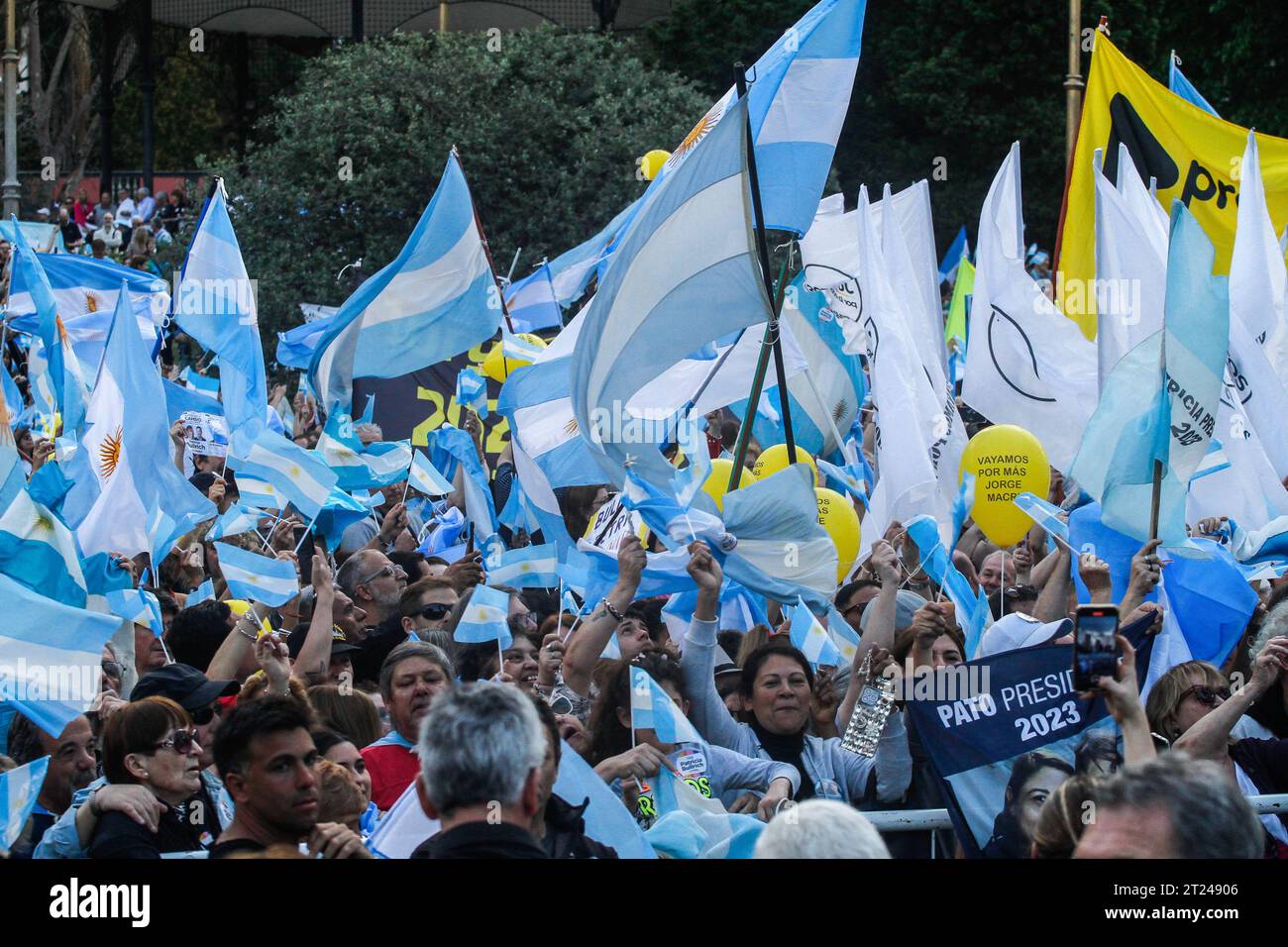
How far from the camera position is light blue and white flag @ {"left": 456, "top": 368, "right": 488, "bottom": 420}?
36.5 feet

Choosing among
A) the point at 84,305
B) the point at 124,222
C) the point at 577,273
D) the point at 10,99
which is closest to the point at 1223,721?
the point at 577,273

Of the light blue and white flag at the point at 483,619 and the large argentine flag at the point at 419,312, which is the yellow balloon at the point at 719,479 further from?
the light blue and white flag at the point at 483,619

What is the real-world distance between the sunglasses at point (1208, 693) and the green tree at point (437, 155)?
14175 mm

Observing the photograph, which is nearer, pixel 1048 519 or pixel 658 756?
pixel 658 756

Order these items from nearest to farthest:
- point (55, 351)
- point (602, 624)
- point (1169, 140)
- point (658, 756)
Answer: point (658, 756) < point (602, 624) < point (55, 351) < point (1169, 140)

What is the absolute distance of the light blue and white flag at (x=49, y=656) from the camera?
5.10m

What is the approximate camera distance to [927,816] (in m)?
5.27

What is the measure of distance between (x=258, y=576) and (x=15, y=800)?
2.31 metres

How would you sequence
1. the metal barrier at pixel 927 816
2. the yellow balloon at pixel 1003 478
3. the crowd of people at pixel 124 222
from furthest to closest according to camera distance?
the crowd of people at pixel 124 222, the yellow balloon at pixel 1003 478, the metal barrier at pixel 927 816

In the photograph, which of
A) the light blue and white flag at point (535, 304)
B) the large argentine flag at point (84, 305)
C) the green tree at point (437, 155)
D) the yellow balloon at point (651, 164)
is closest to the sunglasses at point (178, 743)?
the yellow balloon at point (651, 164)

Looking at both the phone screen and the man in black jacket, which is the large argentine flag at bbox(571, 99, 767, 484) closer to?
the man in black jacket

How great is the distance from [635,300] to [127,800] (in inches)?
117

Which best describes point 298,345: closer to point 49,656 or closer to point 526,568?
point 526,568
